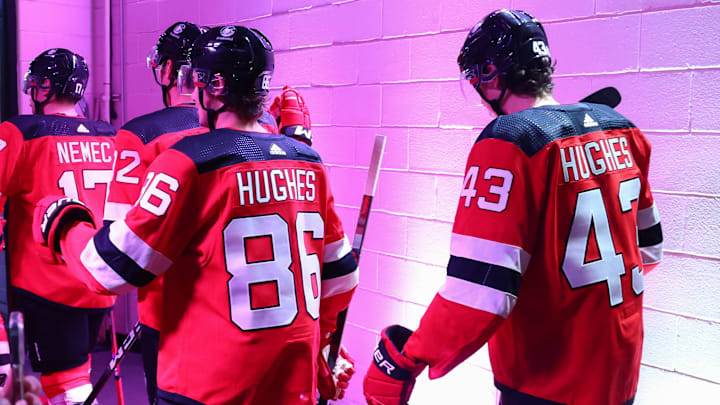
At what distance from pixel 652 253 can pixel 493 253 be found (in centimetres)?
79

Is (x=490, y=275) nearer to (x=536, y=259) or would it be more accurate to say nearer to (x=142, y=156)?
(x=536, y=259)

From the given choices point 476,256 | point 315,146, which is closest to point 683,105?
point 476,256

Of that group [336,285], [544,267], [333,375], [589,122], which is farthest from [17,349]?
[333,375]

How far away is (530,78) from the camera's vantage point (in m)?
1.77

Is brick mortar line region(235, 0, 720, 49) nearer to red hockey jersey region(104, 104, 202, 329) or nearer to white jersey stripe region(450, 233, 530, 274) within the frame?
red hockey jersey region(104, 104, 202, 329)

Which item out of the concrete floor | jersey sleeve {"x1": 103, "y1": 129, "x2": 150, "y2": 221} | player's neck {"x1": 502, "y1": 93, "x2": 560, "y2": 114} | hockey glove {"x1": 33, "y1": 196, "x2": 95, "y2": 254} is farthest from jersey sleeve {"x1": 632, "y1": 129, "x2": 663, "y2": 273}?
the concrete floor

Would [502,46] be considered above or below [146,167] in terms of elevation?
above

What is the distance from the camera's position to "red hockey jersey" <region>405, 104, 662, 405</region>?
1.59 meters

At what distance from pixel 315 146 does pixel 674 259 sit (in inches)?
76.9

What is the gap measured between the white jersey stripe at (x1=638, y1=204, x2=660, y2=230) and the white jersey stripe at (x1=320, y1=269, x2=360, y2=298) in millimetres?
882

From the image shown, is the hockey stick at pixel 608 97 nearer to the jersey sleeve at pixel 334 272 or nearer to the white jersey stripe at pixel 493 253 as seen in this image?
the white jersey stripe at pixel 493 253

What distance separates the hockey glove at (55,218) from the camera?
1.76m

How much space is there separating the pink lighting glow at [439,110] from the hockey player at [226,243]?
4.19ft

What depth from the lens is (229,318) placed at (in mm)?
1664
